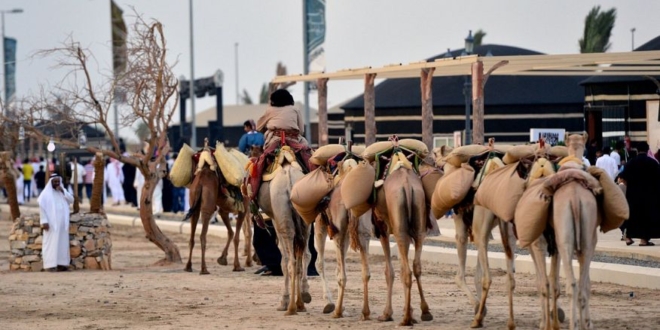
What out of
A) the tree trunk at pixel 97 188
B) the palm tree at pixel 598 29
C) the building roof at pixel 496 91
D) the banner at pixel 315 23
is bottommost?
the tree trunk at pixel 97 188

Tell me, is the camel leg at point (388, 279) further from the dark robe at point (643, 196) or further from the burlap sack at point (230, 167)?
the dark robe at point (643, 196)

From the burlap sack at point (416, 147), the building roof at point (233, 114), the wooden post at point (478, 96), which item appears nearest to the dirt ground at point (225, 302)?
the burlap sack at point (416, 147)

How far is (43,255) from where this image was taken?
2202 cm

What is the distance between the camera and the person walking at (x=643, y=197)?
22.7 m

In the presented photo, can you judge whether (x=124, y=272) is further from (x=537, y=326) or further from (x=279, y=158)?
(x=537, y=326)

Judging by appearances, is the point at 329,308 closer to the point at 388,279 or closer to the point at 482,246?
the point at 388,279

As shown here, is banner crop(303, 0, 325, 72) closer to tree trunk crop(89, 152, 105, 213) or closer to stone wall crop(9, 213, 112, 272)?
tree trunk crop(89, 152, 105, 213)

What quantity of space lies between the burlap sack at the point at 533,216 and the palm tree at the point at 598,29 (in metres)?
59.5

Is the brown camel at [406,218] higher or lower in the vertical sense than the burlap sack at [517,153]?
lower

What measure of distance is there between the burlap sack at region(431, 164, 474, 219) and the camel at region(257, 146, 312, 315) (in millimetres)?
2315

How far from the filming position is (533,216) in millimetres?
12023

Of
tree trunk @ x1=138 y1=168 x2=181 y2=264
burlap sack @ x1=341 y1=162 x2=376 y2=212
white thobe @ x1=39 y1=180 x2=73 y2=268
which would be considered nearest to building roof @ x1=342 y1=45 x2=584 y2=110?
tree trunk @ x1=138 y1=168 x2=181 y2=264

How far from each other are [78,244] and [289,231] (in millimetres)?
7546

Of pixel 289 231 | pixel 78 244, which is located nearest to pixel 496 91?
pixel 78 244
